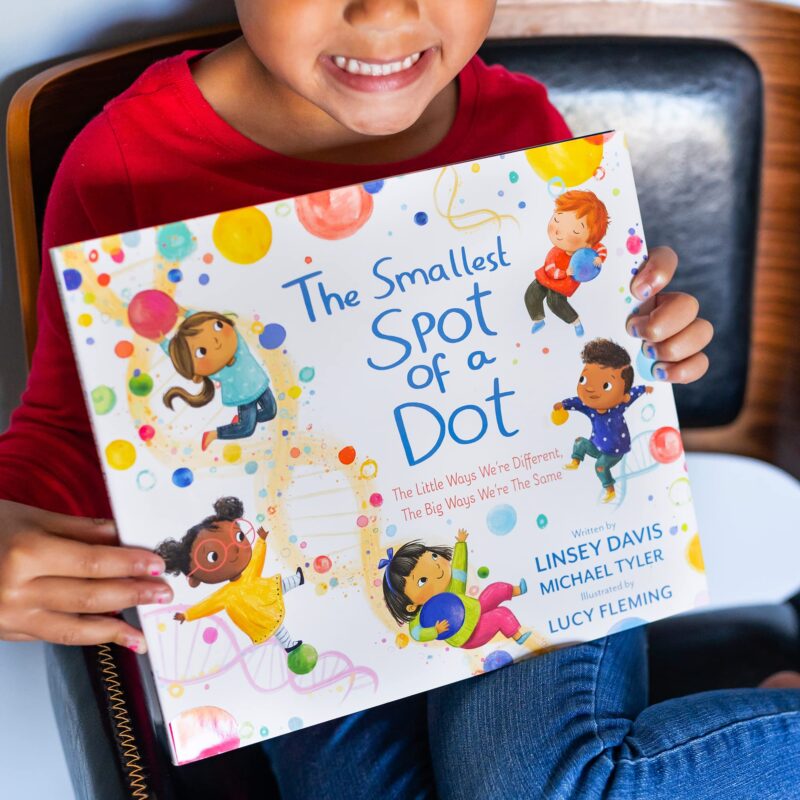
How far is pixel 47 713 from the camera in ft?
3.43

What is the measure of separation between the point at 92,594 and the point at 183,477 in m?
0.11

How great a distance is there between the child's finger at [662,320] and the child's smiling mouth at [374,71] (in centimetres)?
25

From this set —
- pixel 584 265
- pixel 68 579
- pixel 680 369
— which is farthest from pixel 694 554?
pixel 68 579

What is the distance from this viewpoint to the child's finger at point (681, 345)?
27.0 inches

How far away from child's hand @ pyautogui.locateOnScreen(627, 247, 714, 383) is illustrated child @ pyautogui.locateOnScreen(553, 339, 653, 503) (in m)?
0.02

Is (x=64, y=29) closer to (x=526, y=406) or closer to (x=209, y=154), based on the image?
(x=209, y=154)

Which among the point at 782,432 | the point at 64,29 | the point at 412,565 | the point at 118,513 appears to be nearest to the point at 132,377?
the point at 118,513

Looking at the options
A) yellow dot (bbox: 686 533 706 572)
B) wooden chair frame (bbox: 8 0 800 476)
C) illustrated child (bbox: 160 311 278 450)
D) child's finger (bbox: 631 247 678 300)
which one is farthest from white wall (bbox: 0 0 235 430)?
yellow dot (bbox: 686 533 706 572)

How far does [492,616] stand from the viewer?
667 mm

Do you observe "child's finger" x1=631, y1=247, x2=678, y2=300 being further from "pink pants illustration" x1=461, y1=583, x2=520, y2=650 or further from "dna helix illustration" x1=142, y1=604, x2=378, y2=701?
"dna helix illustration" x1=142, y1=604, x2=378, y2=701

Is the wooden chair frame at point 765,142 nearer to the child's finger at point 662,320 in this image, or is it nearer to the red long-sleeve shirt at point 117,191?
the red long-sleeve shirt at point 117,191

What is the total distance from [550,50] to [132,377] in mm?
550

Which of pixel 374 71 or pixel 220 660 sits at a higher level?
pixel 374 71

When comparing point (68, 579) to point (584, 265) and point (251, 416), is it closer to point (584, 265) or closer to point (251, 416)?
point (251, 416)
